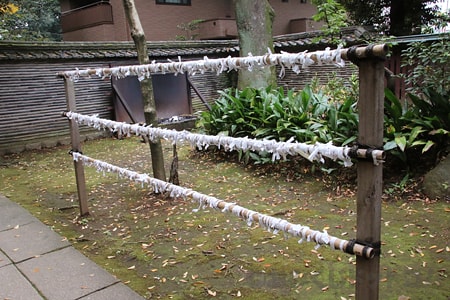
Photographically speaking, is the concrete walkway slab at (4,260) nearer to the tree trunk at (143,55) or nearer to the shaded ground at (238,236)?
the shaded ground at (238,236)

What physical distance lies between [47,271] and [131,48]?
8.12 m

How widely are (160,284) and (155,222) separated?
1208mm

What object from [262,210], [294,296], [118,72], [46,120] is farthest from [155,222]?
[46,120]

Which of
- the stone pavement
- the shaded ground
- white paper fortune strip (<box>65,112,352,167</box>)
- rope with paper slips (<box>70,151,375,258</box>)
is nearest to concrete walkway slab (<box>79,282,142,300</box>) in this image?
the stone pavement

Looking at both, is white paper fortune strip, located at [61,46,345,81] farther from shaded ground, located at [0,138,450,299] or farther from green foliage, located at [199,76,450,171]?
green foliage, located at [199,76,450,171]

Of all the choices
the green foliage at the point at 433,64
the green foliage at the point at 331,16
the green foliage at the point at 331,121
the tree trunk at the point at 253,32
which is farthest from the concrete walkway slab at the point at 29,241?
the green foliage at the point at 331,16

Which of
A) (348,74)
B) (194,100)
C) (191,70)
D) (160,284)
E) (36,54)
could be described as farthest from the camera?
(194,100)

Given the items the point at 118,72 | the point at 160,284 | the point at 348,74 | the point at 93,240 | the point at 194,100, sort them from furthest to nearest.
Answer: the point at 194,100 < the point at 348,74 < the point at 93,240 < the point at 118,72 < the point at 160,284

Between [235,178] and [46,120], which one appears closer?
[235,178]

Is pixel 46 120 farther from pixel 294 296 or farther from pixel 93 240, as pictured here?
pixel 294 296

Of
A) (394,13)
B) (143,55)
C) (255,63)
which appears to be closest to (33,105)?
(143,55)

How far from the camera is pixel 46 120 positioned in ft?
27.7

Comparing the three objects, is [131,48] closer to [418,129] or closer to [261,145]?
[418,129]

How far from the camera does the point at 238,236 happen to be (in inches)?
133
